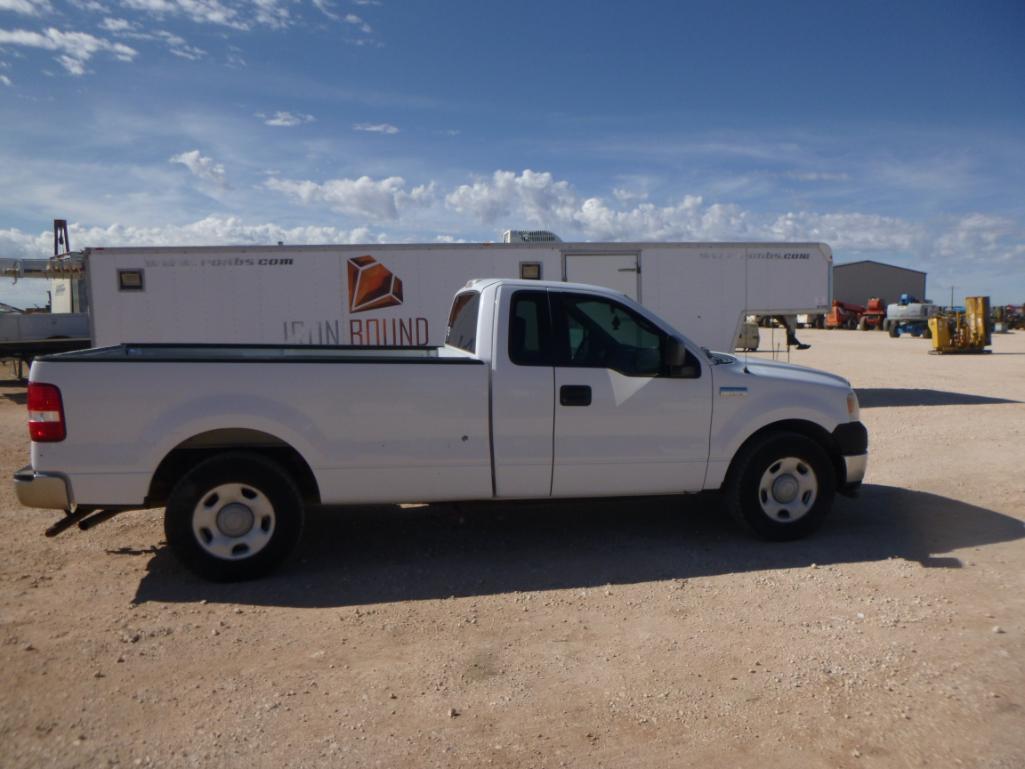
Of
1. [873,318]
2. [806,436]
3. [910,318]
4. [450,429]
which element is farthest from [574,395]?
[873,318]

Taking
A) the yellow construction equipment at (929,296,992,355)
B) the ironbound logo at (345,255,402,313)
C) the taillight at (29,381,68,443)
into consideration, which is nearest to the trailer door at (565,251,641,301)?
the ironbound logo at (345,255,402,313)

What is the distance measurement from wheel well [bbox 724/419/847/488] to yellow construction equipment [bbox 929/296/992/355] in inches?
1022

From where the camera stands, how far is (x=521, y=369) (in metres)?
5.21

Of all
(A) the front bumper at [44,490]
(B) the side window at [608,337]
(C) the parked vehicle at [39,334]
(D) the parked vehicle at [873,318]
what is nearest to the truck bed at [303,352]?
(B) the side window at [608,337]

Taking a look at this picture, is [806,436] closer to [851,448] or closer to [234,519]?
[851,448]

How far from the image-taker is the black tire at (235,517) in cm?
484

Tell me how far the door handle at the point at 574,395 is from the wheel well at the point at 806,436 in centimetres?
126

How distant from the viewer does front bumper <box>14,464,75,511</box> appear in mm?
4680

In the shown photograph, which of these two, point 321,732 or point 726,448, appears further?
point 726,448

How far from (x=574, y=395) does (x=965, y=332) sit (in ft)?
93.8

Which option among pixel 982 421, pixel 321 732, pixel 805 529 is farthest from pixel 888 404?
pixel 321 732

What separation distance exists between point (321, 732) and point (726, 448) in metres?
3.44

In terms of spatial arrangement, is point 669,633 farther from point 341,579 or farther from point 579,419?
point 341,579

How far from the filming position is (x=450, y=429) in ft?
16.8
